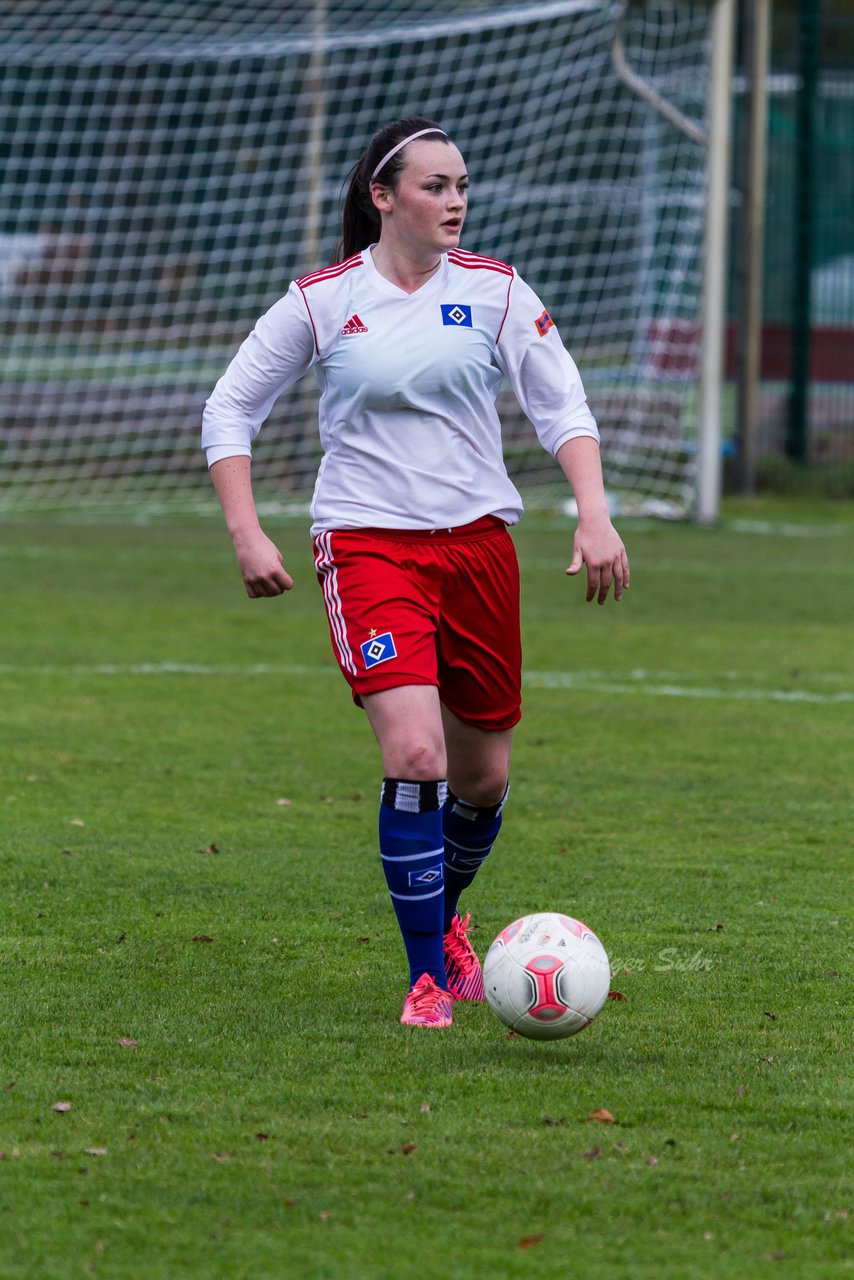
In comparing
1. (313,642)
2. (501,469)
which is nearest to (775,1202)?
(501,469)

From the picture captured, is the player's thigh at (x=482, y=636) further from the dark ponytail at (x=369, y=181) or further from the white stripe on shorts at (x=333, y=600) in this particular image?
the dark ponytail at (x=369, y=181)

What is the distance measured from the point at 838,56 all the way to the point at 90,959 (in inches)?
635

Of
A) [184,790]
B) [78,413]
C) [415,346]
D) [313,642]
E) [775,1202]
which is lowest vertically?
[78,413]

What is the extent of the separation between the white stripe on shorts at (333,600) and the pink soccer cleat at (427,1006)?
72 cm

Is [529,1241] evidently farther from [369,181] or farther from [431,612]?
[369,181]

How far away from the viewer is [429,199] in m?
4.26

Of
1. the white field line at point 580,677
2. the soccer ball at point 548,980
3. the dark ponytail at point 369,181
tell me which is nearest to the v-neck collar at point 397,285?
the dark ponytail at point 369,181

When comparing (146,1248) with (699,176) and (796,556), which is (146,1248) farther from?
(699,176)

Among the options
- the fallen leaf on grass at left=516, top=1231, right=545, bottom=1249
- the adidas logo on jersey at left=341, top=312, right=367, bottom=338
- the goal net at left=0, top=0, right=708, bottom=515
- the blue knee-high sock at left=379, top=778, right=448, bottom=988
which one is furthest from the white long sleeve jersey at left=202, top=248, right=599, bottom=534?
the goal net at left=0, top=0, right=708, bottom=515

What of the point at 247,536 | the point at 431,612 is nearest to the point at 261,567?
A: the point at 247,536

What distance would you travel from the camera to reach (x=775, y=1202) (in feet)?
10.2

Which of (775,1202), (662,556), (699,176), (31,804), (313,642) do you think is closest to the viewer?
(775,1202)

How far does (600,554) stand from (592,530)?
0.07 m

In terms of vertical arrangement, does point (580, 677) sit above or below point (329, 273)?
below
